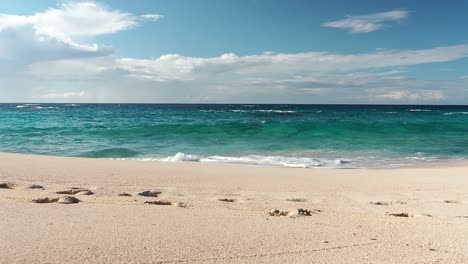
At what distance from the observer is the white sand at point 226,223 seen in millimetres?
3445

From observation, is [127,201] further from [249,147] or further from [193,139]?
[193,139]

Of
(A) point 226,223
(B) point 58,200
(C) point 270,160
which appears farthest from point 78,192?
(C) point 270,160

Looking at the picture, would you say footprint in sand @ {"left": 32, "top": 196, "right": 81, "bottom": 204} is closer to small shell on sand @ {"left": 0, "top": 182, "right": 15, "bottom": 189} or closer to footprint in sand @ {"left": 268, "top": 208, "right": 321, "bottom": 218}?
small shell on sand @ {"left": 0, "top": 182, "right": 15, "bottom": 189}

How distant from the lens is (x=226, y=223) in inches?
176

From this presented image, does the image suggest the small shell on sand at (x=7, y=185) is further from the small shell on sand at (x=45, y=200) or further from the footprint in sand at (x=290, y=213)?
the footprint in sand at (x=290, y=213)

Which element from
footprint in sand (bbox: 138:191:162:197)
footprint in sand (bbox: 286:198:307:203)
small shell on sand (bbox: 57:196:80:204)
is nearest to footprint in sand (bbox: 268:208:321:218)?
footprint in sand (bbox: 286:198:307:203)

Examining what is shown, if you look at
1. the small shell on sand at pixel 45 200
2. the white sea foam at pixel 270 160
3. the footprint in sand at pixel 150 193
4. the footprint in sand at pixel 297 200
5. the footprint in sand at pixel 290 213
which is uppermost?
the small shell on sand at pixel 45 200

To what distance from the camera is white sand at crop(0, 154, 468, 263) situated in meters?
3.45

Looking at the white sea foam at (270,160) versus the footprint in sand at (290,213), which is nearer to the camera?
the footprint in sand at (290,213)

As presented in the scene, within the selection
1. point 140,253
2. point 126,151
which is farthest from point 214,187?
point 126,151

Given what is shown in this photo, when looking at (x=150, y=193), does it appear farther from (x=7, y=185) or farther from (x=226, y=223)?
(x=226, y=223)

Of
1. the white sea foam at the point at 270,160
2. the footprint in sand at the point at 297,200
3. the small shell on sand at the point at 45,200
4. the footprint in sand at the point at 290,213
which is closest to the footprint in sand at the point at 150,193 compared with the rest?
the small shell on sand at the point at 45,200

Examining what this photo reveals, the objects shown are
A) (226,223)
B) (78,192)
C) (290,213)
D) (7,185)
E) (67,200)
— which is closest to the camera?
(226,223)

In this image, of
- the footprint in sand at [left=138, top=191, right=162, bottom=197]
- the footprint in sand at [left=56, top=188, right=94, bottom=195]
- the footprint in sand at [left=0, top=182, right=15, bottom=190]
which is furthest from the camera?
the footprint in sand at [left=138, top=191, right=162, bottom=197]
